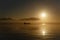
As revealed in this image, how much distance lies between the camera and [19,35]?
1.14 m

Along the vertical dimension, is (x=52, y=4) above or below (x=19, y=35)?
above

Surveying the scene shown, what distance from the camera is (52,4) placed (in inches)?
46.6

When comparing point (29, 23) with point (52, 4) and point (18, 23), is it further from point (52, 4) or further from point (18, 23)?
Result: point (52, 4)

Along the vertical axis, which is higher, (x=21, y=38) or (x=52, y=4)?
(x=52, y=4)

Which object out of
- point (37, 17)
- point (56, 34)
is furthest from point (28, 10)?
point (56, 34)

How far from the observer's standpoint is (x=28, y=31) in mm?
1148

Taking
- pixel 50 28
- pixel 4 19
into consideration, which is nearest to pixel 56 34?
pixel 50 28

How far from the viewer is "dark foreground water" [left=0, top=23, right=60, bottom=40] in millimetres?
1135

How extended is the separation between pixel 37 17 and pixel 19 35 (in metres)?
0.25

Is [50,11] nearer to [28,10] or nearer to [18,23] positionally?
[28,10]

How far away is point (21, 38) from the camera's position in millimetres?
1131

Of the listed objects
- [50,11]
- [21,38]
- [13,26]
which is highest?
[50,11]

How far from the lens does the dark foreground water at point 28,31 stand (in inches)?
44.7

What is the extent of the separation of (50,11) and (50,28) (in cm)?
17
